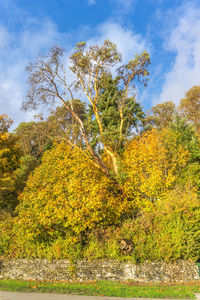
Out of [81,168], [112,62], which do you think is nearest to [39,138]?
[112,62]

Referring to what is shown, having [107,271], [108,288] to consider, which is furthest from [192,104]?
[108,288]

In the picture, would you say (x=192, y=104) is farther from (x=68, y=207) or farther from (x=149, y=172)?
(x=68, y=207)

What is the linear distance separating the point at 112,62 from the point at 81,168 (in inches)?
428

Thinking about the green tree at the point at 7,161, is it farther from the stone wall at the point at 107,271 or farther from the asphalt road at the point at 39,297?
the asphalt road at the point at 39,297

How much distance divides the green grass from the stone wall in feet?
1.59

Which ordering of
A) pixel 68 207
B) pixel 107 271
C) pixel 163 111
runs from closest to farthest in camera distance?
pixel 107 271 < pixel 68 207 < pixel 163 111

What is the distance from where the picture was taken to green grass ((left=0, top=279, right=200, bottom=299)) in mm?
8766

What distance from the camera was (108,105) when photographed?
2412 centimetres

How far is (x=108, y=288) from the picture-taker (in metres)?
9.49

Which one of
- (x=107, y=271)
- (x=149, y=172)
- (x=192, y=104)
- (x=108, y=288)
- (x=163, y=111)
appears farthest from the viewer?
(x=163, y=111)

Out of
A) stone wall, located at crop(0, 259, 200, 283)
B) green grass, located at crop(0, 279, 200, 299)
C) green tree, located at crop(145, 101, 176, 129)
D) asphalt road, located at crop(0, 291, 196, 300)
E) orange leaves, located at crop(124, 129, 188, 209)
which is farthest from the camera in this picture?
green tree, located at crop(145, 101, 176, 129)

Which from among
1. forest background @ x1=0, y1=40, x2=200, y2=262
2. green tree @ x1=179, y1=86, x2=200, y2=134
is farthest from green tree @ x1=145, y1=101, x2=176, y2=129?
forest background @ x1=0, y1=40, x2=200, y2=262

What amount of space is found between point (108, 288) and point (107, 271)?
54.1 inches

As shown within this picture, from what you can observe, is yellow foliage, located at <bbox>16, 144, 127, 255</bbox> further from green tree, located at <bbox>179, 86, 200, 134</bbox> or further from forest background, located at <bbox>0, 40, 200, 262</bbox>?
green tree, located at <bbox>179, 86, 200, 134</bbox>
